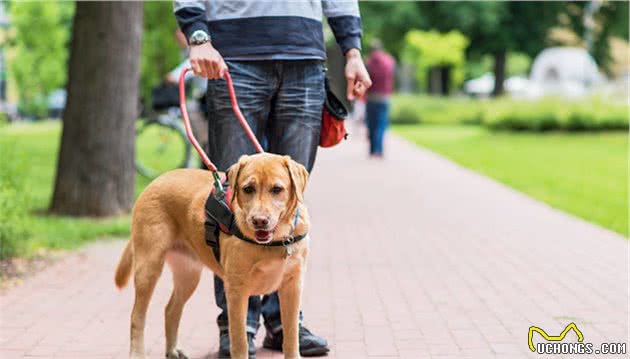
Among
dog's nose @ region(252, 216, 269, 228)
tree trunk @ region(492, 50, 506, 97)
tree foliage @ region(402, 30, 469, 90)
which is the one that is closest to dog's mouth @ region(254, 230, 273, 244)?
dog's nose @ region(252, 216, 269, 228)

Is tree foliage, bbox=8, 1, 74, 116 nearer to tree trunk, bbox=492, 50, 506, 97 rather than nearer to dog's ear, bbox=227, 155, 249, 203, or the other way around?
tree trunk, bbox=492, 50, 506, 97

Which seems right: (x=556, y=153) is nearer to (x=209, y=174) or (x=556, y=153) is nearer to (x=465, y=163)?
(x=465, y=163)

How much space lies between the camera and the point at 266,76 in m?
4.82

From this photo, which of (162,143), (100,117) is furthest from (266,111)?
(162,143)

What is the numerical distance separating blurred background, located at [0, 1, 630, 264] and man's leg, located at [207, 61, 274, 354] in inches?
114

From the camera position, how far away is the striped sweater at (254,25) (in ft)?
15.7

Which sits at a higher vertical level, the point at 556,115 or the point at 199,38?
the point at 199,38

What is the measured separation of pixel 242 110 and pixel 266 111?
142 millimetres

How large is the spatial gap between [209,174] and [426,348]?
4.82 feet

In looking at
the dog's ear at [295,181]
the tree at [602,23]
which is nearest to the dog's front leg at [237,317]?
the dog's ear at [295,181]

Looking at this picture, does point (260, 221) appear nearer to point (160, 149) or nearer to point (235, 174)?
point (235, 174)

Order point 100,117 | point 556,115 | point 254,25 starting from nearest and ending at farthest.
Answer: point 254,25 → point 100,117 → point 556,115

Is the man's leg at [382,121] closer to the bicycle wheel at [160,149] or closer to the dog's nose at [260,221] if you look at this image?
the bicycle wheel at [160,149]

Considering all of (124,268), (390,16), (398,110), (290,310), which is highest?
(390,16)
